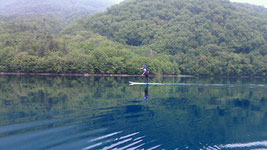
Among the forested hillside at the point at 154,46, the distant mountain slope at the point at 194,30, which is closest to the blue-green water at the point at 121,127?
the forested hillside at the point at 154,46

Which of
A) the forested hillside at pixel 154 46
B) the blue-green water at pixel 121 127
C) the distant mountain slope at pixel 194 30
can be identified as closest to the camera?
the blue-green water at pixel 121 127

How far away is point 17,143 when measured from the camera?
947cm

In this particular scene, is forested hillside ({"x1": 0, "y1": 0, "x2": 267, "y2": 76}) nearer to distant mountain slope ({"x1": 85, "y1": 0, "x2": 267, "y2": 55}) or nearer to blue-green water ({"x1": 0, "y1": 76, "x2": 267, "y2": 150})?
distant mountain slope ({"x1": 85, "y1": 0, "x2": 267, "y2": 55})

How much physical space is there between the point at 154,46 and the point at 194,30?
1521 inches

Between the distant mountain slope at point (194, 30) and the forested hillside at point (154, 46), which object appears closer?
the forested hillside at point (154, 46)

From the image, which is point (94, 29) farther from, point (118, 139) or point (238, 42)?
point (118, 139)

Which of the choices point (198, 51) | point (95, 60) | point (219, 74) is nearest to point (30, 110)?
point (95, 60)

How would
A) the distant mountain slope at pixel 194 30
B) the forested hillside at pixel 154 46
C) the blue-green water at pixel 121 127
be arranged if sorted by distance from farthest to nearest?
1. the distant mountain slope at pixel 194 30
2. the forested hillside at pixel 154 46
3. the blue-green water at pixel 121 127

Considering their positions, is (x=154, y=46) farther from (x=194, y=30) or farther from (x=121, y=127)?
(x=121, y=127)

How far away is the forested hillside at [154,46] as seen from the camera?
8862 centimetres

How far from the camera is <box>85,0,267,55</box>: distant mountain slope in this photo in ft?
489

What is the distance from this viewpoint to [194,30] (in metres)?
171

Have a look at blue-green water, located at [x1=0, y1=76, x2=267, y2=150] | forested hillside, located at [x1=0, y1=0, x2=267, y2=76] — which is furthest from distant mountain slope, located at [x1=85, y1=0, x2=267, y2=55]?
blue-green water, located at [x1=0, y1=76, x2=267, y2=150]

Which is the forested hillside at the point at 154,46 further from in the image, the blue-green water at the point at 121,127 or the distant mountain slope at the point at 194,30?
the blue-green water at the point at 121,127
